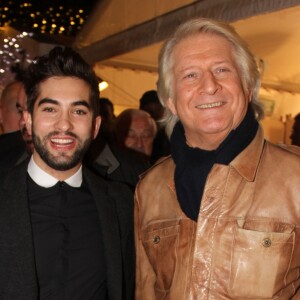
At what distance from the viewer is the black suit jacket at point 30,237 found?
6.21ft

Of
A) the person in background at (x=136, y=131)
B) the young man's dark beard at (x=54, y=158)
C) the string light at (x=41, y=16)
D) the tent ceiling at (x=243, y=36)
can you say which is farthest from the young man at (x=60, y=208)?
the string light at (x=41, y=16)

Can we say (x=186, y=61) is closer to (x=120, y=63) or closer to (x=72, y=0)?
(x=120, y=63)

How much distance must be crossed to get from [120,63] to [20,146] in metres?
3.06

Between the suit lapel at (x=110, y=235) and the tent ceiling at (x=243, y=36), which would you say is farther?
the tent ceiling at (x=243, y=36)

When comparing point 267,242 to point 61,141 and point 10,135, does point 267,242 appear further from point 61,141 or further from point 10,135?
point 10,135

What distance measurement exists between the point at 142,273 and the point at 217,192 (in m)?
0.63

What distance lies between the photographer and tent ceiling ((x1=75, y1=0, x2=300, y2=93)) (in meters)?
3.42

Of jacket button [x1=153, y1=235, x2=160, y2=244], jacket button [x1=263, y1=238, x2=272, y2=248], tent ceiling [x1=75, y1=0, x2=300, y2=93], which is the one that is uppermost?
tent ceiling [x1=75, y1=0, x2=300, y2=93]

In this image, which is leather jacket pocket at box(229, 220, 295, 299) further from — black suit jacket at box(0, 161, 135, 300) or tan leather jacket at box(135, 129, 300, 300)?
black suit jacket at box(0, 161, 135, 300)

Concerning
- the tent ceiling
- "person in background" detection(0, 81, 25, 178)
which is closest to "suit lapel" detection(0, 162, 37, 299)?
"person in background" detection(0, 81, 25, 178)

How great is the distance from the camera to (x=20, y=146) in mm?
3158

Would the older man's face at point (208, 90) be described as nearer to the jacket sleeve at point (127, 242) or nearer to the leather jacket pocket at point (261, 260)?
the leather jacket pocket at point (261, 260)

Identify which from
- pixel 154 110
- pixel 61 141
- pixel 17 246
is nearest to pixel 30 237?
pixel 17 246

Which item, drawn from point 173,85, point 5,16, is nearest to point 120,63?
point 173,85
